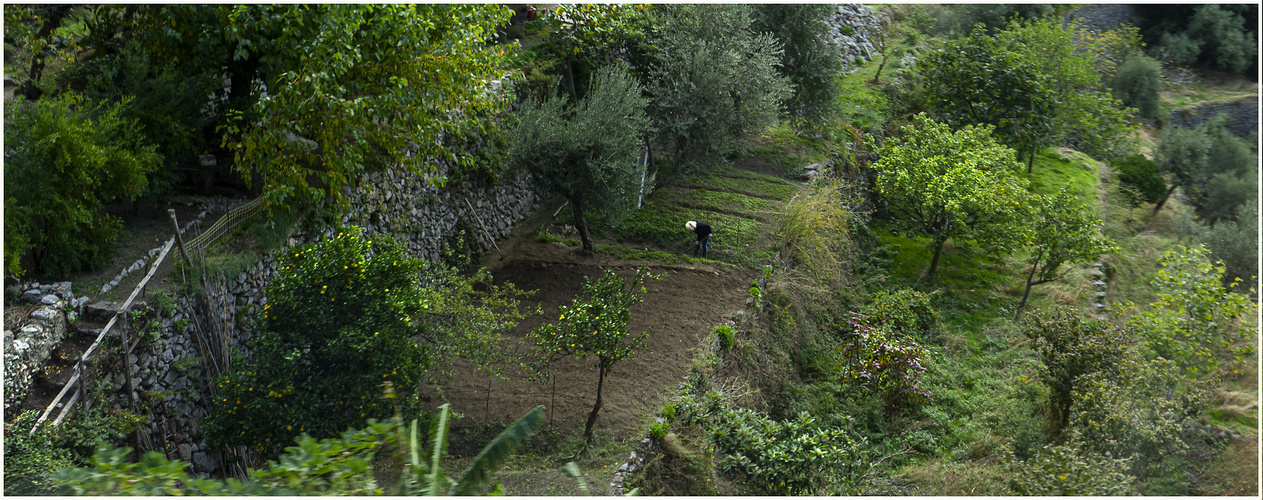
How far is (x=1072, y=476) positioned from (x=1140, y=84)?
1065 inches

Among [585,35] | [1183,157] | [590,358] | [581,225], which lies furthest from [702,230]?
[1183,157]

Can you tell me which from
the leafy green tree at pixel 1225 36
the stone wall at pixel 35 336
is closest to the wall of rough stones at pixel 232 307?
the stone wall at pixel 35 336

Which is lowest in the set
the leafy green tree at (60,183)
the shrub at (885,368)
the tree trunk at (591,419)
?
the shrub at (885,368)

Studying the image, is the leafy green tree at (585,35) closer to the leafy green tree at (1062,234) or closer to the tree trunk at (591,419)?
the tree trunk at (591,419)

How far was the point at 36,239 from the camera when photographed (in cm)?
1084

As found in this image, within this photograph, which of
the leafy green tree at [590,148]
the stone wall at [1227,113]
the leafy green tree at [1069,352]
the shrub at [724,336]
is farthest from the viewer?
the stone wall at [1227,113]

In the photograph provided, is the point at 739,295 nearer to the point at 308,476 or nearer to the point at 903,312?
the point at 903,312

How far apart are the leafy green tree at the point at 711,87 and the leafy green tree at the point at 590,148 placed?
7.14ft

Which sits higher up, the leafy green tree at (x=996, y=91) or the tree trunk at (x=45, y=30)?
the tree trunk at (x=45, y=30)

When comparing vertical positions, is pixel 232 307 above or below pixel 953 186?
above

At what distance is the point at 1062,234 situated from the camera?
1938cm

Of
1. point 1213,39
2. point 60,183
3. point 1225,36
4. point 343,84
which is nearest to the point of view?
point 60,183

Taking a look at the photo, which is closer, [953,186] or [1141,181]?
[953,186]

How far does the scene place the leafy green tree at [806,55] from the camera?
75.3ft
